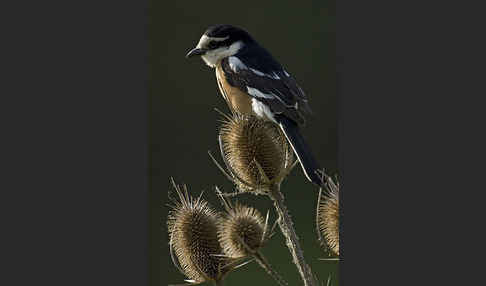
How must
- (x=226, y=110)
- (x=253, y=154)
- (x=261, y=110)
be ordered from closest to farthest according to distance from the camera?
1. (x=253, y=154)
2. (x=261, y=110)
3. (x=226, y=110)

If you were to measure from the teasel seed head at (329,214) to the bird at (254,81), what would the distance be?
0.27 metres

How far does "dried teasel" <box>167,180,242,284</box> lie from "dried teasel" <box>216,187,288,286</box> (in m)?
0.06

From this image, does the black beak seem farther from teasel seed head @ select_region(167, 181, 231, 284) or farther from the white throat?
teasel seed head @ select_region(167, 181, 231, 284)

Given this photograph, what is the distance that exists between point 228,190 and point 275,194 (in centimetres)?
38

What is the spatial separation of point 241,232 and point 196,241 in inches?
13.7

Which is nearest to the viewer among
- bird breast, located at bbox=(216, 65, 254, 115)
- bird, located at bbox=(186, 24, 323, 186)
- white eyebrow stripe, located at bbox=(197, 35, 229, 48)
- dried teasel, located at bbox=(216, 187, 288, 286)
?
dried teasel, located at bbox=(216, 187, 288, 286)

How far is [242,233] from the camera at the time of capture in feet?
16.1

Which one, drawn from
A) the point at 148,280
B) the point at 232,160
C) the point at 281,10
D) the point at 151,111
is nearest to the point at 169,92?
the point at 151,111

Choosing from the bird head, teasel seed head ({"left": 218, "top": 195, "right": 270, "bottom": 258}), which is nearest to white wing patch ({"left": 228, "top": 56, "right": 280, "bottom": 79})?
the bird head

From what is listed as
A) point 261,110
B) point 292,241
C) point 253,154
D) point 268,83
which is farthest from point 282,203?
point 268,83

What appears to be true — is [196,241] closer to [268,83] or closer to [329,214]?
[329,214]

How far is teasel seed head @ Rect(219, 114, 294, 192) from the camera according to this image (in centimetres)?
508

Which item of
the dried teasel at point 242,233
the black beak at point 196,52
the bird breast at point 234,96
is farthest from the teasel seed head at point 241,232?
the black beak at point 196,52

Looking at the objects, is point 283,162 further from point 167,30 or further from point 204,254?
point 167,30
